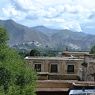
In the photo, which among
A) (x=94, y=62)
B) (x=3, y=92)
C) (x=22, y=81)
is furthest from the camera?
(x=94, y=62)

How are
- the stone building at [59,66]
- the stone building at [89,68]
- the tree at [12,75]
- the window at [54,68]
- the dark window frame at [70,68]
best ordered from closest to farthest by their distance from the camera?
the tree at [12,75] → the stone building at [89,68] → the stone building at [59,66] → the dark window frame at [70,68] → the window at [54,68]

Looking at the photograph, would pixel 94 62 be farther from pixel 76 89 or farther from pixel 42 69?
pixel 76 89

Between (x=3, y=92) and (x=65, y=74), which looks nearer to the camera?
(x=3, y=92)

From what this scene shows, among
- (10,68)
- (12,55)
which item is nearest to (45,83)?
(12,55)

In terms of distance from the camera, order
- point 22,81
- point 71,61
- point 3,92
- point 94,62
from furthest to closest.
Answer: point 71,61 < point 94,62 < point 22,81 < point 3,92

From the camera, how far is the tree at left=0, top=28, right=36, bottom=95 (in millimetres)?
19406

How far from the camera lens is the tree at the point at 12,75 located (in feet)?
63.7

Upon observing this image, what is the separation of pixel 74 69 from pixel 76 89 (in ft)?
76.7

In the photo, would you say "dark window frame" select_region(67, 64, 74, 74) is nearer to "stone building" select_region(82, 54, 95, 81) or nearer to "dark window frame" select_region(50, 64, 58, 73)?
"dark window frame" select_region(50, 64, 58, 73)

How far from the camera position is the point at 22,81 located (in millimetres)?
21422

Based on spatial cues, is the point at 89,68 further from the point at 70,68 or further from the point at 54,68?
the point at 54,68

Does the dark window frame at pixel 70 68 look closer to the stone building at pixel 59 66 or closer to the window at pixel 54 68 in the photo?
the stone building at pixel 59 66

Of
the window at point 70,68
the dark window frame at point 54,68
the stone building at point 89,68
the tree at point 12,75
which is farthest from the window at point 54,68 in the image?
the tree at point 12,75

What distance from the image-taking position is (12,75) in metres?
19.7
